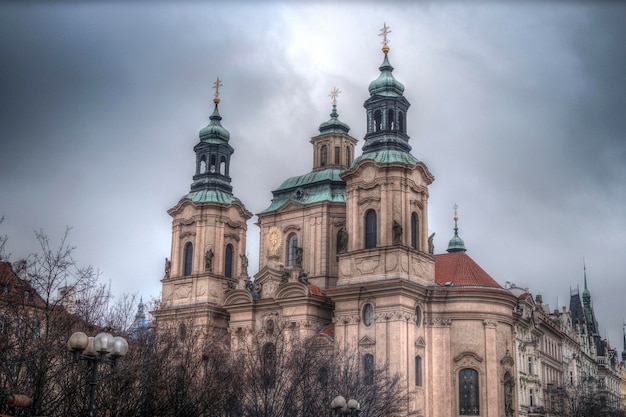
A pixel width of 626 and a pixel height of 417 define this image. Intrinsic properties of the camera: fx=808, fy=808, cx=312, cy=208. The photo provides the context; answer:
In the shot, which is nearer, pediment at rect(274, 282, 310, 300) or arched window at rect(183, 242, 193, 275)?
pediment at rect(274, 282, 310, 300)

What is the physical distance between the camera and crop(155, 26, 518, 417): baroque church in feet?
165

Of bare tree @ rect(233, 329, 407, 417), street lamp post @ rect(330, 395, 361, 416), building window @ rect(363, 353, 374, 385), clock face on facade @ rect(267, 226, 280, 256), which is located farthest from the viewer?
clock face on facade @ rect(267, 226, 280, 256)

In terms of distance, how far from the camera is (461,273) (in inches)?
2149

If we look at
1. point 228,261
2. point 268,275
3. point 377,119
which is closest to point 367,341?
point 268,275

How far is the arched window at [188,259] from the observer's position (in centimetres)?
6259

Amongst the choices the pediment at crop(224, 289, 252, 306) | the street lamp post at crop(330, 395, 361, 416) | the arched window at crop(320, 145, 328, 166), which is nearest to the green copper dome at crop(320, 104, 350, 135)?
the arched window at crop(320, 145, 328, 166)

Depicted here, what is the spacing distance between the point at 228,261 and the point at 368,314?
16301 mm

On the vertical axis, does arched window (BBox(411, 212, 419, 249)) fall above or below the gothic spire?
below

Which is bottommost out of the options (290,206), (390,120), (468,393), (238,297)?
(468,393)

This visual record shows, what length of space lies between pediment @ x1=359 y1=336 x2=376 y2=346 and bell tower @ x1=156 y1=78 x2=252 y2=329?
1223 cm

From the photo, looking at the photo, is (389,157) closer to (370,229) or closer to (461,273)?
(370,229)

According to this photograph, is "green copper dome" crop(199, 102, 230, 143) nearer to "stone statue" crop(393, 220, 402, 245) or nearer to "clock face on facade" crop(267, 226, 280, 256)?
"clock face on facade" crop(267, 226, 280, 256)

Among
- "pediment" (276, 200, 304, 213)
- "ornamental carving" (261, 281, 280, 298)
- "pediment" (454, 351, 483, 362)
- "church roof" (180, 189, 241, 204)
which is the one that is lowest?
"pediment" (454, 351, 483, 362)

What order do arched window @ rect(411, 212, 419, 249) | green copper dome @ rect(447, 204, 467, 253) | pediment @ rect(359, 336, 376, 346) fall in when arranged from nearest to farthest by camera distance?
pediment @ rect(359, 336, 376, 346) → arched window @ rect(411, 212, 419, 249) → green copper dome @ rect(447, 204, 467, 253)
